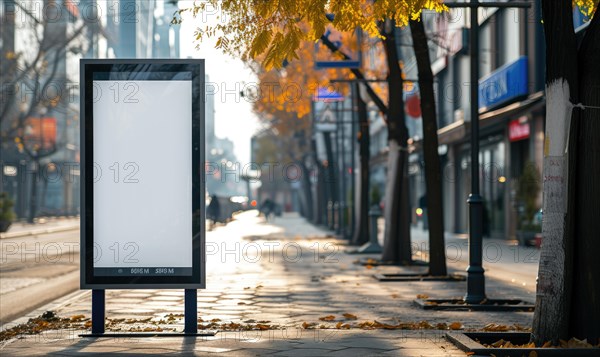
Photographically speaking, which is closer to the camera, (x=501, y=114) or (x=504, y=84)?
(x=501, y=114)

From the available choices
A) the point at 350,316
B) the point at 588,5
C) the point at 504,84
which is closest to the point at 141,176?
the point at 350,316

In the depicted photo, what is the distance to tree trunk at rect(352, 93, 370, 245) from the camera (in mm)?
28859

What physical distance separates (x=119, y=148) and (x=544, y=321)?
4140 millimetres

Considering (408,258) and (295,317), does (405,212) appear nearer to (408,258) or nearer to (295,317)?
(408,258)

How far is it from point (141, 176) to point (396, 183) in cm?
1139

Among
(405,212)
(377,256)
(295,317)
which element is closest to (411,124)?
(377,256)

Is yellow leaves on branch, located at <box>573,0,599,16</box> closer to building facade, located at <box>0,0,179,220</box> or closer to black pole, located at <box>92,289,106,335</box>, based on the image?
black pole, located at <box>92,289,106,335</box>

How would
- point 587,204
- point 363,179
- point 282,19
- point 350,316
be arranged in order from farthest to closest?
point 363,179, point 350,316, point 282,19, point 587,204

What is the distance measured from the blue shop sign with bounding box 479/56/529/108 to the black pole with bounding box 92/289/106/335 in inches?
857

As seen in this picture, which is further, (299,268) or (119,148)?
(299,268)

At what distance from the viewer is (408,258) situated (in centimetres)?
2100

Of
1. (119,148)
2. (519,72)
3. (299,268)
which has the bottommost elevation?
(299,268)

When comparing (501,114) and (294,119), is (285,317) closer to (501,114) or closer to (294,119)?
(501,114)

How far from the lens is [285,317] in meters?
11.8
